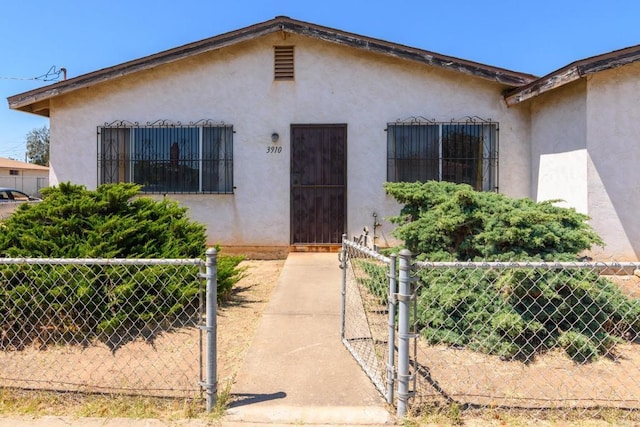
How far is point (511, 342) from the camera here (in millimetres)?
3752

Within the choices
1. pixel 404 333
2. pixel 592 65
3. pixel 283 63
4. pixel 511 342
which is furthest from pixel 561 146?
pixel 404 333

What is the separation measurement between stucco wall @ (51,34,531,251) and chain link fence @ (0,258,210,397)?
3.85m

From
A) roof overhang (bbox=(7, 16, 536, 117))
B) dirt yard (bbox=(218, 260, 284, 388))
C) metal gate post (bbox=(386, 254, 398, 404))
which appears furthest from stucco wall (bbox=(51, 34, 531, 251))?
metal gate post (bbox=(386, 254, 398, 404))

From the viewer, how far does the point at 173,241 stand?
506 centimetres

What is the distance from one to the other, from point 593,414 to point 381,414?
4.66 ft

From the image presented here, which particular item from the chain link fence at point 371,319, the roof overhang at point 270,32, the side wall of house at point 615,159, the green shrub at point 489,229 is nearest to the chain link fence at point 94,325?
the chain link fence at point 371,319

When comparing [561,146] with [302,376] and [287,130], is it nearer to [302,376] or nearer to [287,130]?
[287,130]

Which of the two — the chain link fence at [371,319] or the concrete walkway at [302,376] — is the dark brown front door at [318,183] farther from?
the concrete walkway at [302,376]

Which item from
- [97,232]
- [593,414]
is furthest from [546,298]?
[97,232]

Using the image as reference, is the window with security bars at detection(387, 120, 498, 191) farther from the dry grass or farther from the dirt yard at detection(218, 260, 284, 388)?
the dry grass

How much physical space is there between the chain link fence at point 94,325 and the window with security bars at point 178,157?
3998 mm

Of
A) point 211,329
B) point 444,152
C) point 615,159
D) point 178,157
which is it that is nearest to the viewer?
point 211,329

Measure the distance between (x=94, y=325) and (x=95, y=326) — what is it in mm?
24

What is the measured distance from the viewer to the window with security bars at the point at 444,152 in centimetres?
793
